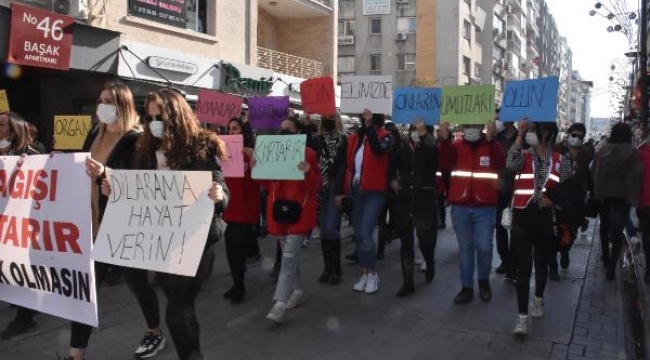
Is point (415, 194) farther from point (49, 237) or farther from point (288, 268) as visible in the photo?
point (49, 237)

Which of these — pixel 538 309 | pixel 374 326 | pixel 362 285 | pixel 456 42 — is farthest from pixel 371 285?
pixel 456 42

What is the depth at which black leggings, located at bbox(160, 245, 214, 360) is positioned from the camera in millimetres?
Answer: 3305

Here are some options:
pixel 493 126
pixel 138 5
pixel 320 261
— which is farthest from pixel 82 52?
pixel 493 126

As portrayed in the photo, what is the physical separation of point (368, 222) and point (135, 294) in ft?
8.48

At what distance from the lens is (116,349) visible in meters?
4.43

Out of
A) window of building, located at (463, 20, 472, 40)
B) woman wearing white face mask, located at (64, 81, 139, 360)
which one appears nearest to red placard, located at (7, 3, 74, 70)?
woman wearing white face mask, located at (64, 81, 139, 360)

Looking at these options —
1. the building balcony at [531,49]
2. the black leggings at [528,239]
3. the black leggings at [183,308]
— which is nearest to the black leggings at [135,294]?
A: the black leggings at [183,308]

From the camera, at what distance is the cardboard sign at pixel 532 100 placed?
5.28 m

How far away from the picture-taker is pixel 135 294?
3.96 meters

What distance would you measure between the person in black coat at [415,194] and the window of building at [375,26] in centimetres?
4021

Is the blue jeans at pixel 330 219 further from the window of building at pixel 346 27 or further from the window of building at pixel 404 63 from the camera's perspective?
the window of building at pixel 346 27

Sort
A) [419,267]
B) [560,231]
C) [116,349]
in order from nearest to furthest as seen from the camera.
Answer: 1. [116,349]
2. [560,231]
3. [419,267]

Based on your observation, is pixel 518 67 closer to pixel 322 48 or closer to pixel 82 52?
pixel 322 48

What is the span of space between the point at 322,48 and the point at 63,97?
11.0 metres
